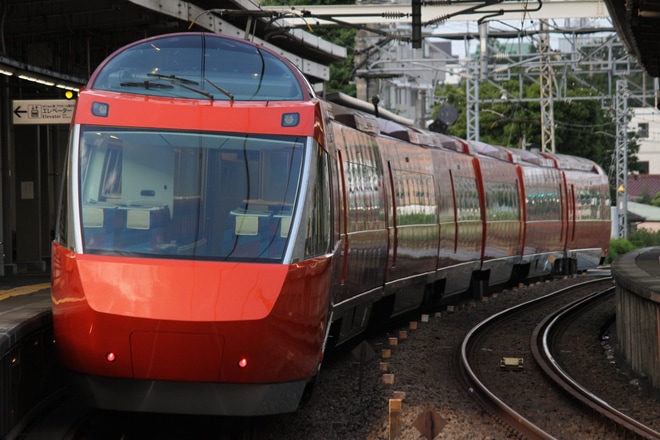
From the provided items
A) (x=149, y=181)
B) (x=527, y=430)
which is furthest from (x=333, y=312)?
(x=149, y=181)

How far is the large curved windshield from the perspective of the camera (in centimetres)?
1038

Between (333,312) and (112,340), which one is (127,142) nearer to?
(112,340)

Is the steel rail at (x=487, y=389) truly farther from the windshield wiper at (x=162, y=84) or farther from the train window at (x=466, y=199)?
the windshield wiper at (x=162, y=84)

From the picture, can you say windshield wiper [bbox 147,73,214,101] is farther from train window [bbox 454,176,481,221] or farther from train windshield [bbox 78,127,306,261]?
train window [bbox 454,176,481,221]

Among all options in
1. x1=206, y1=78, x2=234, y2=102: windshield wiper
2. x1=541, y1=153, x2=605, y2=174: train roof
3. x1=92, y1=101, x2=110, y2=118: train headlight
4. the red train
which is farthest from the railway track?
x1=541, y1=153, x2=605, y2=174: train roof

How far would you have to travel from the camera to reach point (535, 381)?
14.5 meters

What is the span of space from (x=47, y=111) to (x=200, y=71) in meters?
7.11

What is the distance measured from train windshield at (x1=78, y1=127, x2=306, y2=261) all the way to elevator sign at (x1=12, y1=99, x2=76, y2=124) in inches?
288

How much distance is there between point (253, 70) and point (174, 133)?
1.16 metres

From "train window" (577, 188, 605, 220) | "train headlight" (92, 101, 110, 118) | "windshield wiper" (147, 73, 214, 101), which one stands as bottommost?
"train window" (577, 188, 605, 220)

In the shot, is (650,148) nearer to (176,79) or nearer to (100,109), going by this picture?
(176,79)

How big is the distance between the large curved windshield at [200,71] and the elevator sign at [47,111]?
648 centimetres

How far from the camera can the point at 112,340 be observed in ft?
29.8

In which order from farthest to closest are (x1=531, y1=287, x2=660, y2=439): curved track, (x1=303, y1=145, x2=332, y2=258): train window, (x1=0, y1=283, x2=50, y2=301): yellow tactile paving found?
(x1=0, y1=283, x2=50, y2=301): yellow tactile paving
(x1=531, y1=287, x2=660, y2=439): curved track
(x1=303, y1=145, x2=332, y2=258): train window
